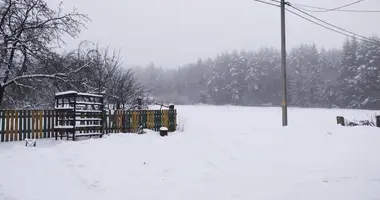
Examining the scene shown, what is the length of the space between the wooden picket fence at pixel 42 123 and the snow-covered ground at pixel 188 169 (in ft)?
2.48

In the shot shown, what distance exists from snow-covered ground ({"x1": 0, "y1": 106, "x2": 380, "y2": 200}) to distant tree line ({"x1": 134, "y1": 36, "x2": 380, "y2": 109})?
36.8 m

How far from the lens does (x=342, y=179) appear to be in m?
7.89

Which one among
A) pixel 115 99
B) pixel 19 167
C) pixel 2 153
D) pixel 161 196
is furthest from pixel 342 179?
pixel 115 99

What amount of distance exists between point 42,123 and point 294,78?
63.9 m

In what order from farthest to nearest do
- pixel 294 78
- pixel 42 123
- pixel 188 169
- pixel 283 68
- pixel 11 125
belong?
1. pixel 294 78
2. pixel 283 68
3. pixel 42 123
4. pixel 11 125
5. pixel 188 169

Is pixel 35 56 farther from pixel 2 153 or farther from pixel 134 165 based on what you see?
pixel 134 165

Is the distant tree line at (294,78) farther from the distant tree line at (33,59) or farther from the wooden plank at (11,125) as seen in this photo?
the wooden plank at (11,125)

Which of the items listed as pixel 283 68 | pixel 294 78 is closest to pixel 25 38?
pixel 283 68

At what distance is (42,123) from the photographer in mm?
10531

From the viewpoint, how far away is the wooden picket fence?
32.2 ft

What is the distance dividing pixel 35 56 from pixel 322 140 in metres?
11.9

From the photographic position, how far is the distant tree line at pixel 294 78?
53.4m

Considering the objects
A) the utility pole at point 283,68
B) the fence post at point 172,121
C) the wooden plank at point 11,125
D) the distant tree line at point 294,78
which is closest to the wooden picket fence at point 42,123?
the wooden plank at point 11,125

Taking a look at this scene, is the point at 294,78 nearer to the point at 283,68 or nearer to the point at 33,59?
the point at 283,68
